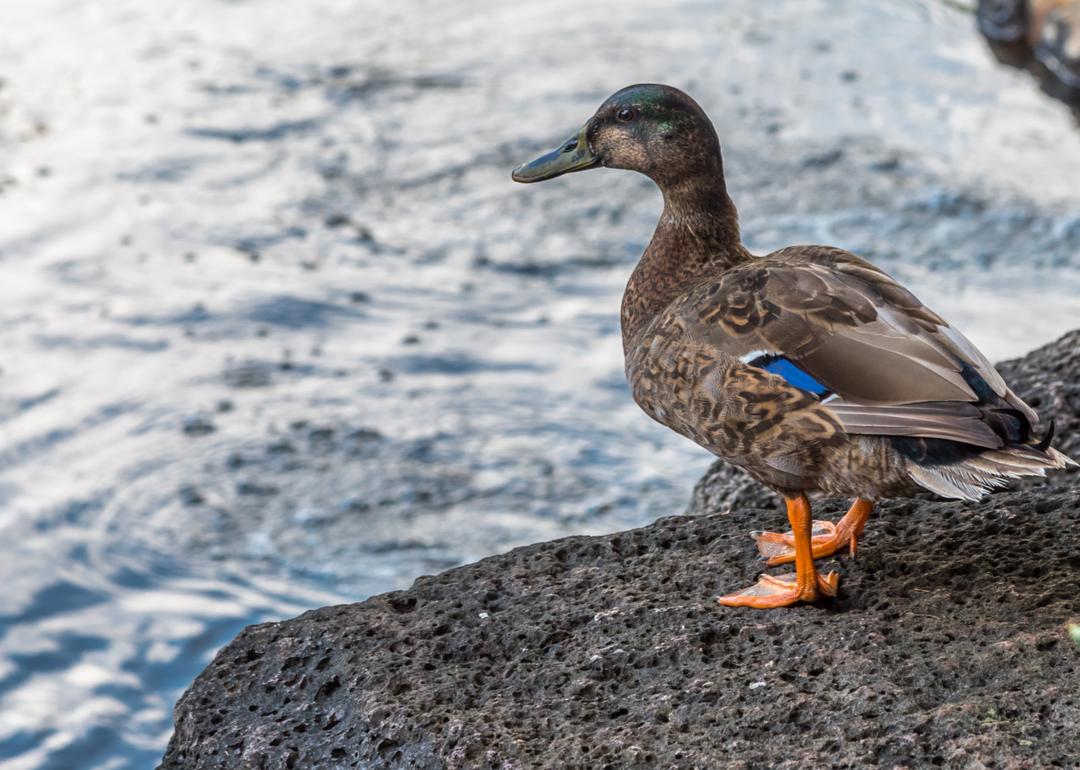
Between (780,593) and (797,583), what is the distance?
5 cm

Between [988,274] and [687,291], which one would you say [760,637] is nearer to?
[687,291]

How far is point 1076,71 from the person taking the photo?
38.9 feet

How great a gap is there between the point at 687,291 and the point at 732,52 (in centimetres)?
825

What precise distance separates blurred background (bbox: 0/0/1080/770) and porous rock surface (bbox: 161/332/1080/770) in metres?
2.99

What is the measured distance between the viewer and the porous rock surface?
3.33m

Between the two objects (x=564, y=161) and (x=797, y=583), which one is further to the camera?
(x=564, y=161)

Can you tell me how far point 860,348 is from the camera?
12.6 ft

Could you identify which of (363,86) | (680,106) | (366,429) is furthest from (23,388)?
(680,106)

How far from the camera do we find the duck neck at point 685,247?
477 cm

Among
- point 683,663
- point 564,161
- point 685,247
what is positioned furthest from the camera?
point 564,161

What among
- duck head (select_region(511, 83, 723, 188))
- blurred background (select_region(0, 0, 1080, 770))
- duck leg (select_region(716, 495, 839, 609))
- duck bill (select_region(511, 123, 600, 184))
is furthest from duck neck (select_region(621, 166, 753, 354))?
blurred background (select_region(0, 0, 1080, 770))

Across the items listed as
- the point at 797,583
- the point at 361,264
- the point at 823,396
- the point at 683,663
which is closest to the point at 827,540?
the point at 797,583

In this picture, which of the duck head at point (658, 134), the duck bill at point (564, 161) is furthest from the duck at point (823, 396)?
the duck bill at point (564, 161)

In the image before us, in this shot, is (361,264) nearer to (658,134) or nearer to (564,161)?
(564,161)
